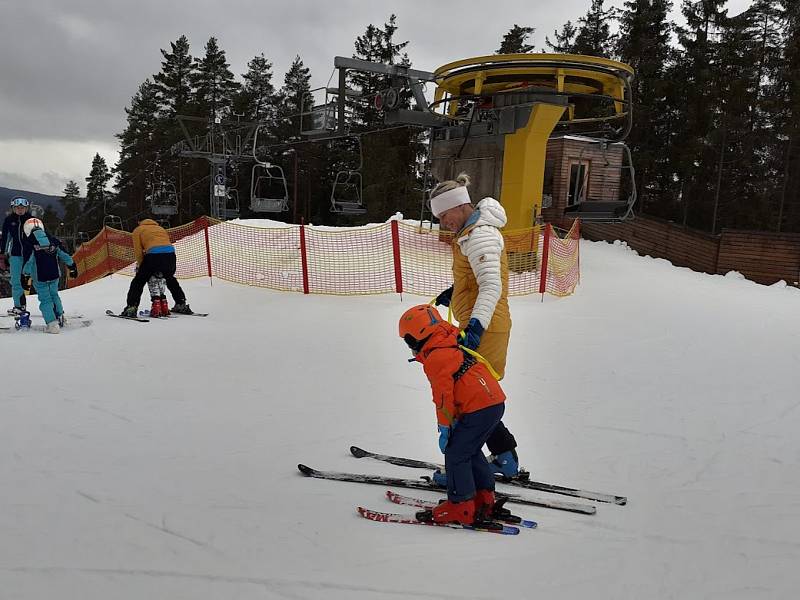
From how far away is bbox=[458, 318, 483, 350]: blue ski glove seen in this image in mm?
3236

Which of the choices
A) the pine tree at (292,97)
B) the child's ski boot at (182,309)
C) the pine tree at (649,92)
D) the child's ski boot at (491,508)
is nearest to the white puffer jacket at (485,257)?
the child's ski boot at (491,508)

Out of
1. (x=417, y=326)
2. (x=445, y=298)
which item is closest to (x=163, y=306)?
(x=445, y=298)

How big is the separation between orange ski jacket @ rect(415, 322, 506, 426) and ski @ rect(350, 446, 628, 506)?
3.27 feet

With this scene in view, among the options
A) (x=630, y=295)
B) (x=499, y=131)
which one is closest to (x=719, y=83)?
(x=499, y=131)

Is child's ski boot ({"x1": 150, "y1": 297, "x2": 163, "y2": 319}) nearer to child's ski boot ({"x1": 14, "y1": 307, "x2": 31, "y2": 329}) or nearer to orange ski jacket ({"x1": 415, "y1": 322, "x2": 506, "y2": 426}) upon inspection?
child's ski boot ({"x1": 14, "y1": 307, "x2": 31, "y2": 329})

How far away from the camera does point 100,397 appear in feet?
17.7

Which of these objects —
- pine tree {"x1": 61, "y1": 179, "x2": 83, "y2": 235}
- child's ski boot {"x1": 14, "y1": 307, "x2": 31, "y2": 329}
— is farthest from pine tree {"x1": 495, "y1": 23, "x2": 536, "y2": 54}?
pine tree {"x1": 61, "y1": 179, "x2": 83, "y2": 235}

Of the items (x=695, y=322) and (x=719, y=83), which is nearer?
(x=695, y=322)

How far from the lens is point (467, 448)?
10.3ft

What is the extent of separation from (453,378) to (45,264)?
6.88m

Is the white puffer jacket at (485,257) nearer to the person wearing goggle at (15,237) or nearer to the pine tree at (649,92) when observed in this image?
the person wearing goggle at (15,237)

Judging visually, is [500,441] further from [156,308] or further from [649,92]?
[649,92]

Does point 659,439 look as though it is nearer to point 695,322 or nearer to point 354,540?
point 354,540

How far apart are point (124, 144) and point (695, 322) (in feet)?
175
